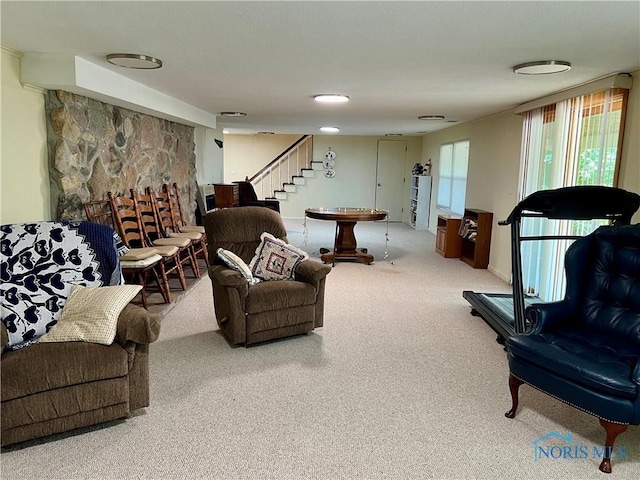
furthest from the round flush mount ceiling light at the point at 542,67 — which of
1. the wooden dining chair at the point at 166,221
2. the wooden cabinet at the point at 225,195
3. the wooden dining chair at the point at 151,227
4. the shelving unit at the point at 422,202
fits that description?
the shelving unit at the point at 422,202

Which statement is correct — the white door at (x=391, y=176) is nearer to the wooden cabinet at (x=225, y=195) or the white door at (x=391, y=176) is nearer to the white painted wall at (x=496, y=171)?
the white painted wall at (x=496, y=171)

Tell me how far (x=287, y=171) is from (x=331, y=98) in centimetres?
662

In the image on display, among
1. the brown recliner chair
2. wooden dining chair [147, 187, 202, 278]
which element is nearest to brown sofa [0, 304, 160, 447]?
the brown recliner chair

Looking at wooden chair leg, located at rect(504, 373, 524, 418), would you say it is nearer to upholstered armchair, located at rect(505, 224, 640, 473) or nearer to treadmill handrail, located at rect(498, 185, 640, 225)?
upholstered armchair, located at rect(505, 224, 640, 473)

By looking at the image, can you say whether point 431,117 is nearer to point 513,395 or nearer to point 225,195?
point 225,195

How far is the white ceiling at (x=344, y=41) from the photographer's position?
2102 millimetres

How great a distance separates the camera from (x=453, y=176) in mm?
8172

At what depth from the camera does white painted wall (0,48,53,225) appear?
3020mm

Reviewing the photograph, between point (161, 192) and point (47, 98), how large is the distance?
2.22 metres

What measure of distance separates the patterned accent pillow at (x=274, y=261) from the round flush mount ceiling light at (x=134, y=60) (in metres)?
1.57

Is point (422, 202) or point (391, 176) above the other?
point (391, 176)

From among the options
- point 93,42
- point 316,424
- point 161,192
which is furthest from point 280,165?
point 316,424

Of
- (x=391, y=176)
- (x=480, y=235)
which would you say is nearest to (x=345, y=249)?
(x=480, y=235)

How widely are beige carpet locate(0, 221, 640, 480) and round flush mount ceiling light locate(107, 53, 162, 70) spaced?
206 cm
